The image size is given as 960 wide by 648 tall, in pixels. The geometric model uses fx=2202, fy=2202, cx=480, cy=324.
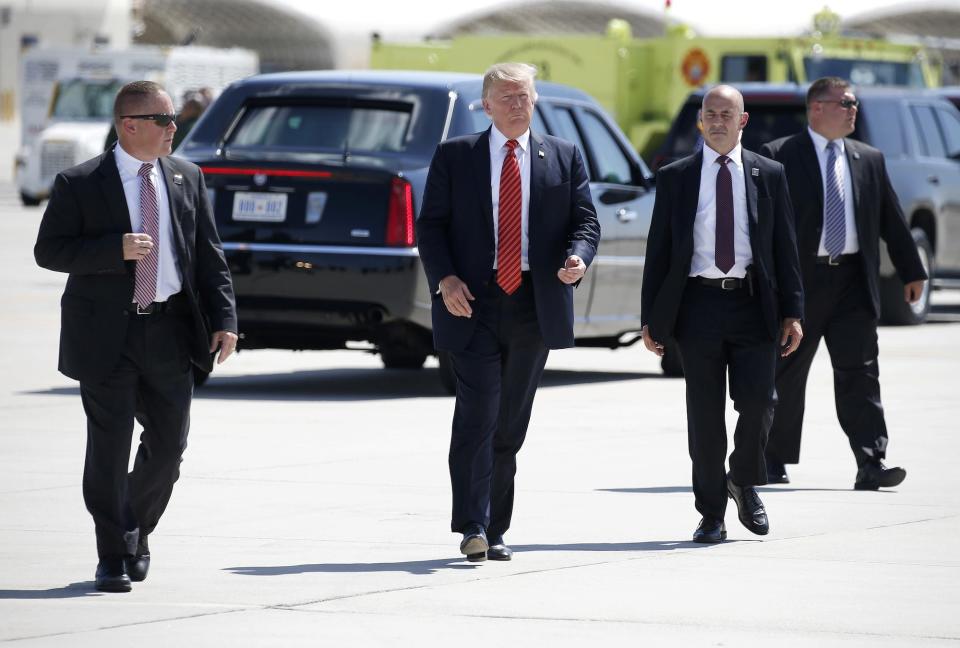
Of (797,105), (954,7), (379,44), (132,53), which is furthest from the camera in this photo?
(954,7)

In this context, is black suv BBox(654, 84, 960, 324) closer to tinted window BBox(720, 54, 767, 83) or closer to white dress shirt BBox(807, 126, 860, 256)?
tinted window BBox(720, 54, 767, 83)

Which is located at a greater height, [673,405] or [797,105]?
[797,105]

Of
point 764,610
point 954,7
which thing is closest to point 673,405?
point 764,610

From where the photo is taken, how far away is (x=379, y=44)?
1216 inches

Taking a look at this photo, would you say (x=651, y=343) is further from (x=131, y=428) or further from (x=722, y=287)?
(x=131, y=428)

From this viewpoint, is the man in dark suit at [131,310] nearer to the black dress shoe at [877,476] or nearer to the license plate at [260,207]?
the black dress shoe at [877,476]

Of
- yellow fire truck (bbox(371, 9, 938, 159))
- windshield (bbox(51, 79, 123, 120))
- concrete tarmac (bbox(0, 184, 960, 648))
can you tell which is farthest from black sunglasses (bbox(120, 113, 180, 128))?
windshield (bbox(51, 79, 123, 120))

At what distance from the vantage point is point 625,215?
45.1 ft

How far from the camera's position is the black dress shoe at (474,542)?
24.1ft

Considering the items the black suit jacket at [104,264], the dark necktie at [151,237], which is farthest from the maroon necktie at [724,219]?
the dark necktie at [151,237]

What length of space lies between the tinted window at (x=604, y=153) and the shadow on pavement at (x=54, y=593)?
7.27 m

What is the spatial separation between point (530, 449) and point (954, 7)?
61442 millimetres

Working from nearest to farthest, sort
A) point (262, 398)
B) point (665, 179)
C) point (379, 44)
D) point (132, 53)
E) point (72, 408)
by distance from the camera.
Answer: point (665, 179) → point (72, 408) → point (262, 398) → point (379, 44) → point (132, 53)

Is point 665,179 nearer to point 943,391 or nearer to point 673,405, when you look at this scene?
point 673,405
